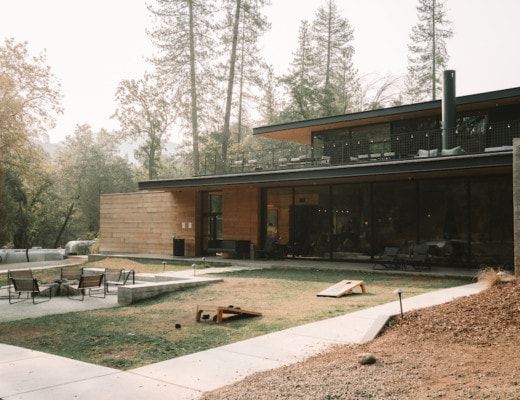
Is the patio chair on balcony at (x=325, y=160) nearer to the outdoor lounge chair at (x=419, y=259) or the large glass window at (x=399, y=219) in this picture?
the large glass window at (x=399, y=219)

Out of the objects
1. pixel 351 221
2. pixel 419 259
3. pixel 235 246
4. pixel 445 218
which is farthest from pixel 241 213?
pixel 445 218

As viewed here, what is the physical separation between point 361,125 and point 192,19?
1810cm

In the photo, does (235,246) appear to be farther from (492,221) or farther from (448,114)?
(492,221)

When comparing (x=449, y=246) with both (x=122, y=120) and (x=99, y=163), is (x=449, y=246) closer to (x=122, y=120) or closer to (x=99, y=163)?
(x=122, y=120)

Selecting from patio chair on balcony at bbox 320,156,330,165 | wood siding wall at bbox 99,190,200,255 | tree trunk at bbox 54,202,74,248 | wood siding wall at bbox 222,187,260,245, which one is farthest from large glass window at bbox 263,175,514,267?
tree trunk at bbox 54,202,74,248

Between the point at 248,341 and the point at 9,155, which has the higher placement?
the point at 9,155

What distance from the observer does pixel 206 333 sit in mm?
7559

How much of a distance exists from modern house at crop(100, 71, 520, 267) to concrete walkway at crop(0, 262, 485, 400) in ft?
31.7

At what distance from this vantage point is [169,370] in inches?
214

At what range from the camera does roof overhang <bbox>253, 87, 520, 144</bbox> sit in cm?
1758

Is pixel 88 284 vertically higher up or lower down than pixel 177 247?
lower down

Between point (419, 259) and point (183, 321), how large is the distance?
31.8ft

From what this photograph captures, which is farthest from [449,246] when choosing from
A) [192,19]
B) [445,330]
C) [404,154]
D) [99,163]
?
[99,163]

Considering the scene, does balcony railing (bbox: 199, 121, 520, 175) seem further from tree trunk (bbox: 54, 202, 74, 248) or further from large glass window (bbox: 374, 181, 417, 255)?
tree trunk (bbox: 54, 202, 74, 248)
